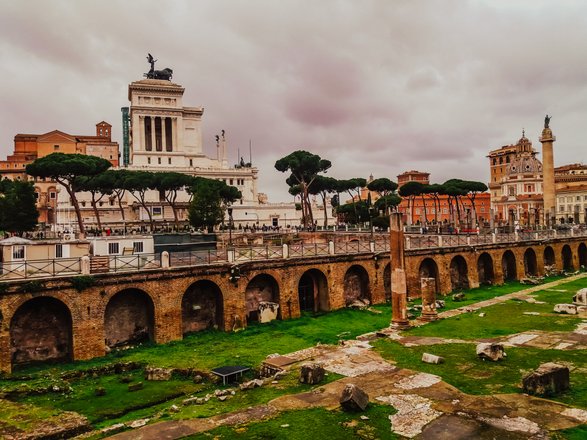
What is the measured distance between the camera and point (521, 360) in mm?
13672

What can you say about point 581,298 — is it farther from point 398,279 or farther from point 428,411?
point 428,411

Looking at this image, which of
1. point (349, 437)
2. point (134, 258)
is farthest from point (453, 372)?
point (134, 258)

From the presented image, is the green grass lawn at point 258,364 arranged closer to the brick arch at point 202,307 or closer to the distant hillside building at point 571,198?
the brick arch at point 202,307

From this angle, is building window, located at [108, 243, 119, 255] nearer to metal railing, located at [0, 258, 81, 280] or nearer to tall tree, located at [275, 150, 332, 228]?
metal railing, located at [0, 258, 81, 280]

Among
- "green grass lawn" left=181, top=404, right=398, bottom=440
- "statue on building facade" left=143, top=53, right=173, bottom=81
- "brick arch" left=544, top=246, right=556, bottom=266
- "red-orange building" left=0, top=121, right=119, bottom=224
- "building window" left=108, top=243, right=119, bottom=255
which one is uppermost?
"statue on building facade" left=143, top=53, right=173, bottom=81

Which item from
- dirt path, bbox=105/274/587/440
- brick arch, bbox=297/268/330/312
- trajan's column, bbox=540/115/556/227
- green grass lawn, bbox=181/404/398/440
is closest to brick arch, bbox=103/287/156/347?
brick arch, bbox=297/268/330/312

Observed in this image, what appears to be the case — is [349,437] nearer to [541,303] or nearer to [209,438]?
[209,438]

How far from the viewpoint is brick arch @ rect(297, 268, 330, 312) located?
2550 centimetres

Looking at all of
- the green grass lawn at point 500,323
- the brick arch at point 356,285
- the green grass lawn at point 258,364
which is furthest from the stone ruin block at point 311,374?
the brick arch at point 356,285

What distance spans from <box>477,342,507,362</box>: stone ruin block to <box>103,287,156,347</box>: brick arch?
1324 cm

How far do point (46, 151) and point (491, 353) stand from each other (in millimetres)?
99914

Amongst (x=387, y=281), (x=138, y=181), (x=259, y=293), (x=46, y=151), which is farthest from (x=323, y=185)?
(x=46, y=151)

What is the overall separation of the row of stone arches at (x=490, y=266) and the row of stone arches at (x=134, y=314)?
8889 millimetres

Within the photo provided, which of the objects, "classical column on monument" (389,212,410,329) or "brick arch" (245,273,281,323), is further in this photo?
"brick arch" (245,273,281,323)
